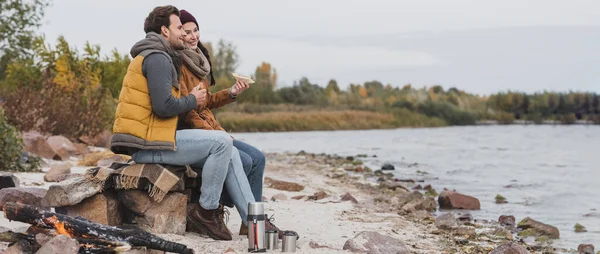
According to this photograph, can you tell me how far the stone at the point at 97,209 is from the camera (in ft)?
19.6

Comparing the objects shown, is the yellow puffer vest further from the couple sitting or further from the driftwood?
the driftwood

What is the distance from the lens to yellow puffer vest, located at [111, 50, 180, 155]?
5770 millimetres

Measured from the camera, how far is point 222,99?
661cm

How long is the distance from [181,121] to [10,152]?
4.71m

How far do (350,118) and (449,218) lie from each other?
36487 mm

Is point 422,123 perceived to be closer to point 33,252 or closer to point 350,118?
point 350,118

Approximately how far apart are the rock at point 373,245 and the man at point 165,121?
1.00m

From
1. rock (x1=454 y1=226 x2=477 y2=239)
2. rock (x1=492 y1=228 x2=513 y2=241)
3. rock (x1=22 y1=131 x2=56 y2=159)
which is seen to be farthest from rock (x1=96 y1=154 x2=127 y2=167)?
rock (x1=492 y1=228 x2=513 y2=241)

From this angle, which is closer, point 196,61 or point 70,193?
point 70,193

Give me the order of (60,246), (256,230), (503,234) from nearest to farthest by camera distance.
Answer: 1. (60,246)
2. (256,230)
3. (503,234)

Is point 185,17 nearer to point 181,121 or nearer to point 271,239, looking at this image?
point 181,121

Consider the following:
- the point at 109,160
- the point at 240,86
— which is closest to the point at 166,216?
the point at 240,86

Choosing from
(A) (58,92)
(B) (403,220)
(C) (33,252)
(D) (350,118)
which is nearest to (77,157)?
(A) (58,92)

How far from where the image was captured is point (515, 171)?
64.6 feet
